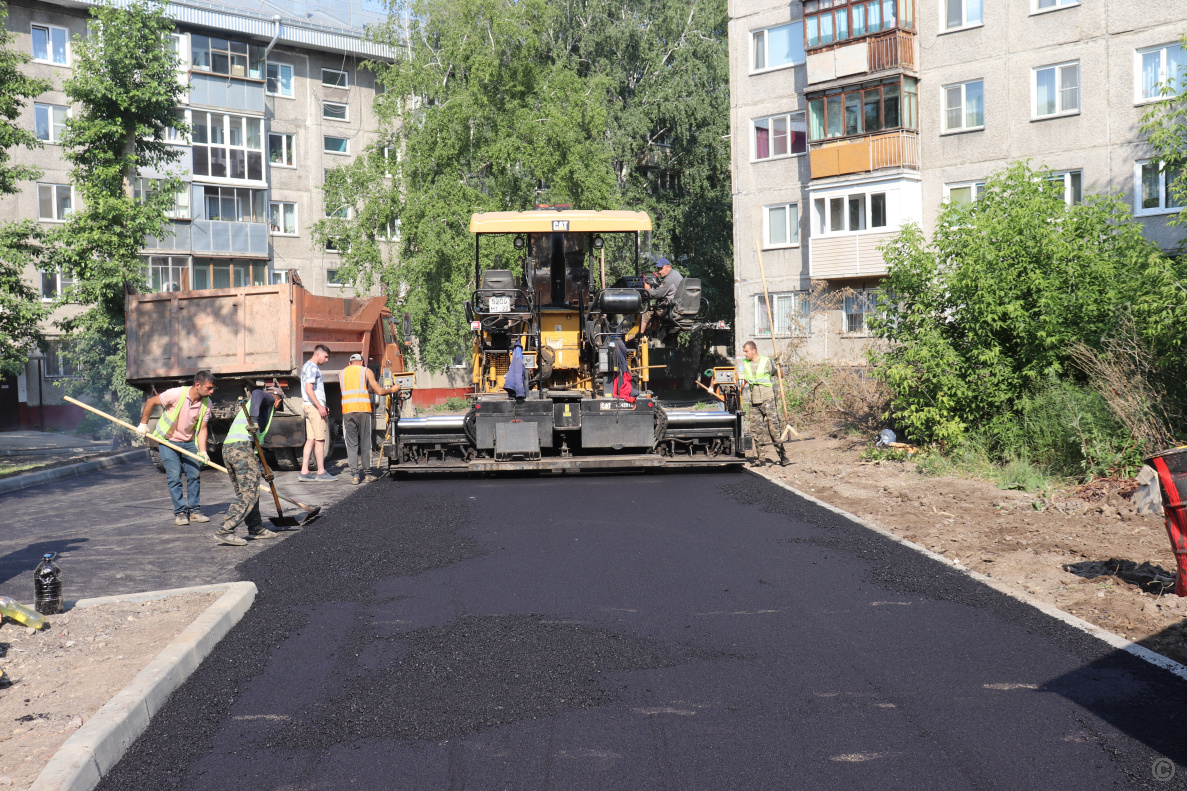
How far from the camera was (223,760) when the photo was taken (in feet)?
13.3

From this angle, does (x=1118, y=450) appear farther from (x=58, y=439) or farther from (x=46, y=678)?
(x=58, y=439)

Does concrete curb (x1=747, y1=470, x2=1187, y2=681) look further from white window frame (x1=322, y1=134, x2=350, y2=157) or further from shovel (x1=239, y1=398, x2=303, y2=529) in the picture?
white window frame (x1=322, y1=134, x2=350, y2=157)

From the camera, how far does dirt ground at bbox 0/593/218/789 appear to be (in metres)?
4.11

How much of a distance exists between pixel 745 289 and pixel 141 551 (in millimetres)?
25893

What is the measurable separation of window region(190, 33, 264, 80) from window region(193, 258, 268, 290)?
22.5 ft

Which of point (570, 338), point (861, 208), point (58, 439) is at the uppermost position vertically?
point (861, 208)

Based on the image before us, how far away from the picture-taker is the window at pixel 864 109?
2791 cm

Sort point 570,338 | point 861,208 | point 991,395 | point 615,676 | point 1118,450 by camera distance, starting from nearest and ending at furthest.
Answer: point 615,676 < point 1118,450 < point 991,395 < point 570,338 < point 861,208

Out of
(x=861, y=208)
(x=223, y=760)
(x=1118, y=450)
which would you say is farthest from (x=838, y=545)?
(x=861, y=208)

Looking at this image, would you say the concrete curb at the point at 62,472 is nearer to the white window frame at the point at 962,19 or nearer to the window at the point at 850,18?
the window at the point at 850,18

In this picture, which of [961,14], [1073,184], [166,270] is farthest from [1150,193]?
[166,270]

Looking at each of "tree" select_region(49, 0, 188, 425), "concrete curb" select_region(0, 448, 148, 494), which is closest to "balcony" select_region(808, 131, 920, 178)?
"tree" select_region(49, 0, 188, 425)

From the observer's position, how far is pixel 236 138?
37594 millimetres

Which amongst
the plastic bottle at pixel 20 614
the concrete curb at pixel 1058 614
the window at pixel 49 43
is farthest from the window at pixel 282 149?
the plastic bottle at pixel 20 614
